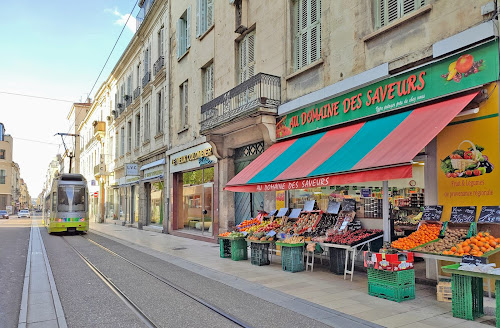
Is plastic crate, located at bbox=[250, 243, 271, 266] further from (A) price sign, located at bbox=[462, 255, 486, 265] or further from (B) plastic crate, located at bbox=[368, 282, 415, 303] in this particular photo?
(A) price sign, located at bbox=[462, 255, 486, 265]

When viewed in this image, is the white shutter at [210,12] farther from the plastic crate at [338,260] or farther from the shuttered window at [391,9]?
the plastic crate at [338,260]

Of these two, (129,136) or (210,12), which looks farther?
(129,136)

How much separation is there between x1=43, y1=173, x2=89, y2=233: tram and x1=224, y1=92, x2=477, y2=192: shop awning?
13935 millimetres

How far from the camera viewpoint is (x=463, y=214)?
6672mm

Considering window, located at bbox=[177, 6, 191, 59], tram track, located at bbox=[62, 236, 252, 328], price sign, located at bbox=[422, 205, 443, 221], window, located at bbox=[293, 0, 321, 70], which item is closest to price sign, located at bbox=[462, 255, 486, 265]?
price sign, located at bbox=[422, 205, 443, 221]

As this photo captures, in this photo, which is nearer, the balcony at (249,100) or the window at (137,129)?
the balcony at (249,100)

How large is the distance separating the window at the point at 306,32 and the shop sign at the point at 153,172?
1317 cm

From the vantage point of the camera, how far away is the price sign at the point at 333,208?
9.84 m

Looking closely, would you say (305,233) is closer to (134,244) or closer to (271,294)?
(271,294)

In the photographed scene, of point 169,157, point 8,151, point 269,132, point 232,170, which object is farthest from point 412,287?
point 8,151

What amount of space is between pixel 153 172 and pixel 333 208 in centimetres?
1614

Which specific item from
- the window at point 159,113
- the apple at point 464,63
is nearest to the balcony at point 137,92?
the window at point 159,113

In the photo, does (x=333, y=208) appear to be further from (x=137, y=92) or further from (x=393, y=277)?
(x=137, y=92)

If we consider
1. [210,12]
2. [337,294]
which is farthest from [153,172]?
[337,294]
